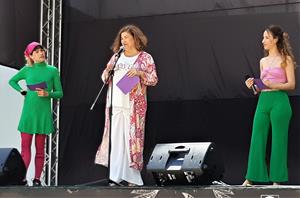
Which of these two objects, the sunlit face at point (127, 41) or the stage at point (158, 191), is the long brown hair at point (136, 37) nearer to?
the sunlit face at point (127, 41)

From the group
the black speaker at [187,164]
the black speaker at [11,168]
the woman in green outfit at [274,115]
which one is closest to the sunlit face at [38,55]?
the black speaker at [11,168]

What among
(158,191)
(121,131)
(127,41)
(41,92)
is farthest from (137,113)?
(158,191)

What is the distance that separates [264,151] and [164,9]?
2284 millimetres

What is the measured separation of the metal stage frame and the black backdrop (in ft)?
0.31

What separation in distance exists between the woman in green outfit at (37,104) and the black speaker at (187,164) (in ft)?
4.03

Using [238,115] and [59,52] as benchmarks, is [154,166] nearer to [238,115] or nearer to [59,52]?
[238,115]

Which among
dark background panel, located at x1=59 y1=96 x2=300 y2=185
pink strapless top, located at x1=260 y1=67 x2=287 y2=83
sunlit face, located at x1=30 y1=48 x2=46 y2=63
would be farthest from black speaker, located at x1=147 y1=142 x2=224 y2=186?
dark background panel, located at x1=59 y1=96 x2=300 y2=185

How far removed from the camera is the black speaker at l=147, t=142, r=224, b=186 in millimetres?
3441

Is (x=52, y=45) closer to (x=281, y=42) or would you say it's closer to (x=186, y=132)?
(x=186, y=132)

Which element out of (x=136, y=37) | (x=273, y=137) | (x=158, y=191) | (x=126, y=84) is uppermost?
(x=136, y=37)

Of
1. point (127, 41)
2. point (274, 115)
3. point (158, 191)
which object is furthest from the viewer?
point (127, 41)

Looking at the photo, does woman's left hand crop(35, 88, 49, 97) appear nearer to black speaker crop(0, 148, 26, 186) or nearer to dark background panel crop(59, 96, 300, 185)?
black speaker crop(0, 148, 26, 186)

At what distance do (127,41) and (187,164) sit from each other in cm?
120

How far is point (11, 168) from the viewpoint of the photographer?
12.8 ft
